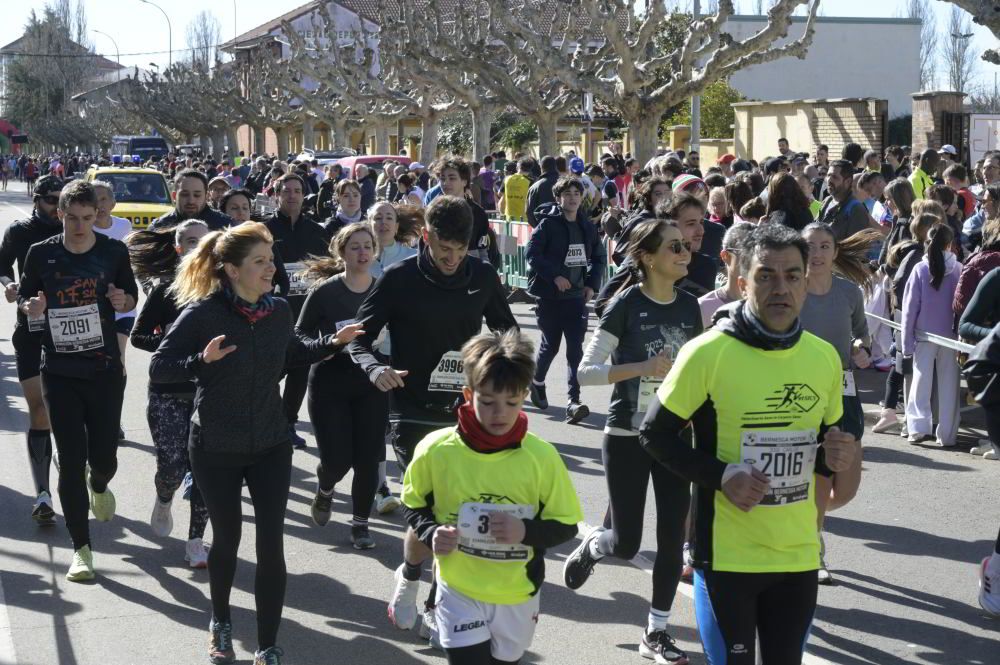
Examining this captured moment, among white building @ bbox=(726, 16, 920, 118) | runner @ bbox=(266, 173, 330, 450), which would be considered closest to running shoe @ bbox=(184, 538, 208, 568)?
runner @ bbox=(266, 173, 330, 450)

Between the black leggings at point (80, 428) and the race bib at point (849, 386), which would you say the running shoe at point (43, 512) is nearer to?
the black leggings at point (80, 428)

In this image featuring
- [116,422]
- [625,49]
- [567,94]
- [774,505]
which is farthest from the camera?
[567,94]

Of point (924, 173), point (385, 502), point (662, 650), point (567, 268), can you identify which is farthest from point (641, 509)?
point (924, 173)

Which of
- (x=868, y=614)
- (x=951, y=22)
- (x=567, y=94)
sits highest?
(x=951, y=22)

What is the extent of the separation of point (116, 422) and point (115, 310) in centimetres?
58

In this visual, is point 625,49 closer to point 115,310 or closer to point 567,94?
point 567,94

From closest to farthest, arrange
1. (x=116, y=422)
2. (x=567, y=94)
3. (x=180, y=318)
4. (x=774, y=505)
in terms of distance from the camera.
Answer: (x=774, y=505) → (x=180, y=318) → (x=116, y=422) → (x=567, y=94)

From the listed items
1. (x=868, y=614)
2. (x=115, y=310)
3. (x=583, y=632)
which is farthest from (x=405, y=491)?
(x=115, y=310)

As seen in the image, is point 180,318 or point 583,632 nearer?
Answer: point 180,318

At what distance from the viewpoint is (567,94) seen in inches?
1299

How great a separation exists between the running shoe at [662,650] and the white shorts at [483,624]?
4.88 feet

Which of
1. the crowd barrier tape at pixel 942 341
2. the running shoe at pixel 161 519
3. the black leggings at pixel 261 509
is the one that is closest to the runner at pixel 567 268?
the crowd barrier tape at pixel 942 341

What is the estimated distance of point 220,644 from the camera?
562 centimetres

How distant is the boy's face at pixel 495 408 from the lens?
4109 millimetres
